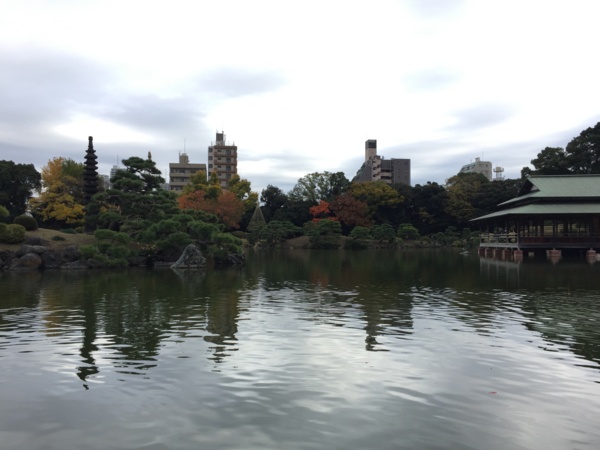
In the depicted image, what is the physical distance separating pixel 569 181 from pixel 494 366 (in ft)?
139

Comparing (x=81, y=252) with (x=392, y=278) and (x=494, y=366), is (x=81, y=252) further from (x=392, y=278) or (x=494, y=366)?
(x=494, y=366)

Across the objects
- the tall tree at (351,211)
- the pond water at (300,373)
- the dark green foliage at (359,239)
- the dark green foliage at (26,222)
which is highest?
the tall tree at (351,211)

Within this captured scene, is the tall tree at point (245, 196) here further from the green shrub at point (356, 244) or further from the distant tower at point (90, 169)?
the distant tower at point (90, 169)

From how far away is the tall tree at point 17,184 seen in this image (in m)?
49.1

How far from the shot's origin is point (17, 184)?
50.1 metres

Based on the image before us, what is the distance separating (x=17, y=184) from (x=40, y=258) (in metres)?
25.2

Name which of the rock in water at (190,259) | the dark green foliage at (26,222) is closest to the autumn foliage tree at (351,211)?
the rock in water at (190,259)

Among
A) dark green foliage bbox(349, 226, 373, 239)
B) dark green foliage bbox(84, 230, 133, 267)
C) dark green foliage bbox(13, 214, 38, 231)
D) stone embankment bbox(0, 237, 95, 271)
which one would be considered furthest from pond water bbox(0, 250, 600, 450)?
dark green foliage bbox(349, 226, 373, 239)

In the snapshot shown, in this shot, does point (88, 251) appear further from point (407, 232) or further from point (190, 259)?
point (407, 232)

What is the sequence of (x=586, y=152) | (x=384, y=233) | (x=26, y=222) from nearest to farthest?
(x=26, y=222), (x=586, y=152), (x=384, y=233)

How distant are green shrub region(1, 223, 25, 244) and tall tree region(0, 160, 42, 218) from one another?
20.8 meters

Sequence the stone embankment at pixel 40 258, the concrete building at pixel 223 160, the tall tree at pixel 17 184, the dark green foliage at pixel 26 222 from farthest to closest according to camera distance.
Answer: the concrete building at pixel 223 160 < the tall tree at pixel 17 184 < the dark green foliage at pixel 26 222 < the stone embankment at pixel 40 258

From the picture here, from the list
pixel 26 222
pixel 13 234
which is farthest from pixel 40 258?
pixel 26 222

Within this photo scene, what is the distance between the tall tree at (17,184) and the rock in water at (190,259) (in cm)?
2927
